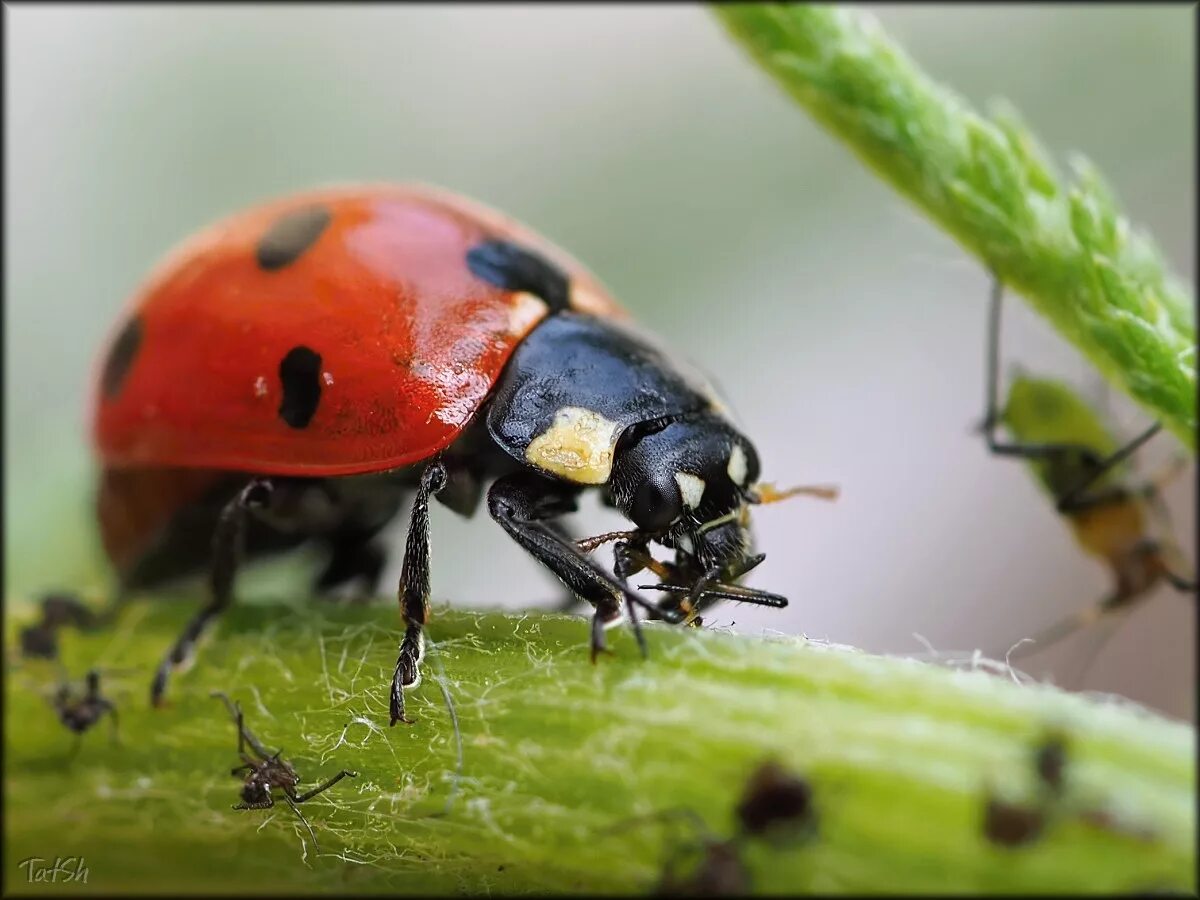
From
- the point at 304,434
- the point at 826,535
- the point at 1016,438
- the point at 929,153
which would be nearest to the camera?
the point at 929,153

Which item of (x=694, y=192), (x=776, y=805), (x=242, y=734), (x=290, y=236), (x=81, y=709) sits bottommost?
(x=81, y=709)

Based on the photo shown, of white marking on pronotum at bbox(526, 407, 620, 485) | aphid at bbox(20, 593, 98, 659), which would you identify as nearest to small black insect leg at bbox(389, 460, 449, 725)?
white marking on pronotum at bbox(526, 407, 620, 485)

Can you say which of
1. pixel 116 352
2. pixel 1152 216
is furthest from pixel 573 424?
pixel 1152 216

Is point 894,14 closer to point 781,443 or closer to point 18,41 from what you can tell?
point 781,443

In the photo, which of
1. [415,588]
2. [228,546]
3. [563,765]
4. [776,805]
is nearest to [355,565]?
[228,546]

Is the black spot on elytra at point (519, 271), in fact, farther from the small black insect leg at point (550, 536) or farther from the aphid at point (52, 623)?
the aphid at point (52, 623)

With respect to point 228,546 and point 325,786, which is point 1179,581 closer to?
point 228,546

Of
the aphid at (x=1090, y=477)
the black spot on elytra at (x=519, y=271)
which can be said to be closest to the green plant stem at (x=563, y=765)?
the black spot on elytra at (x=519, y=271)
